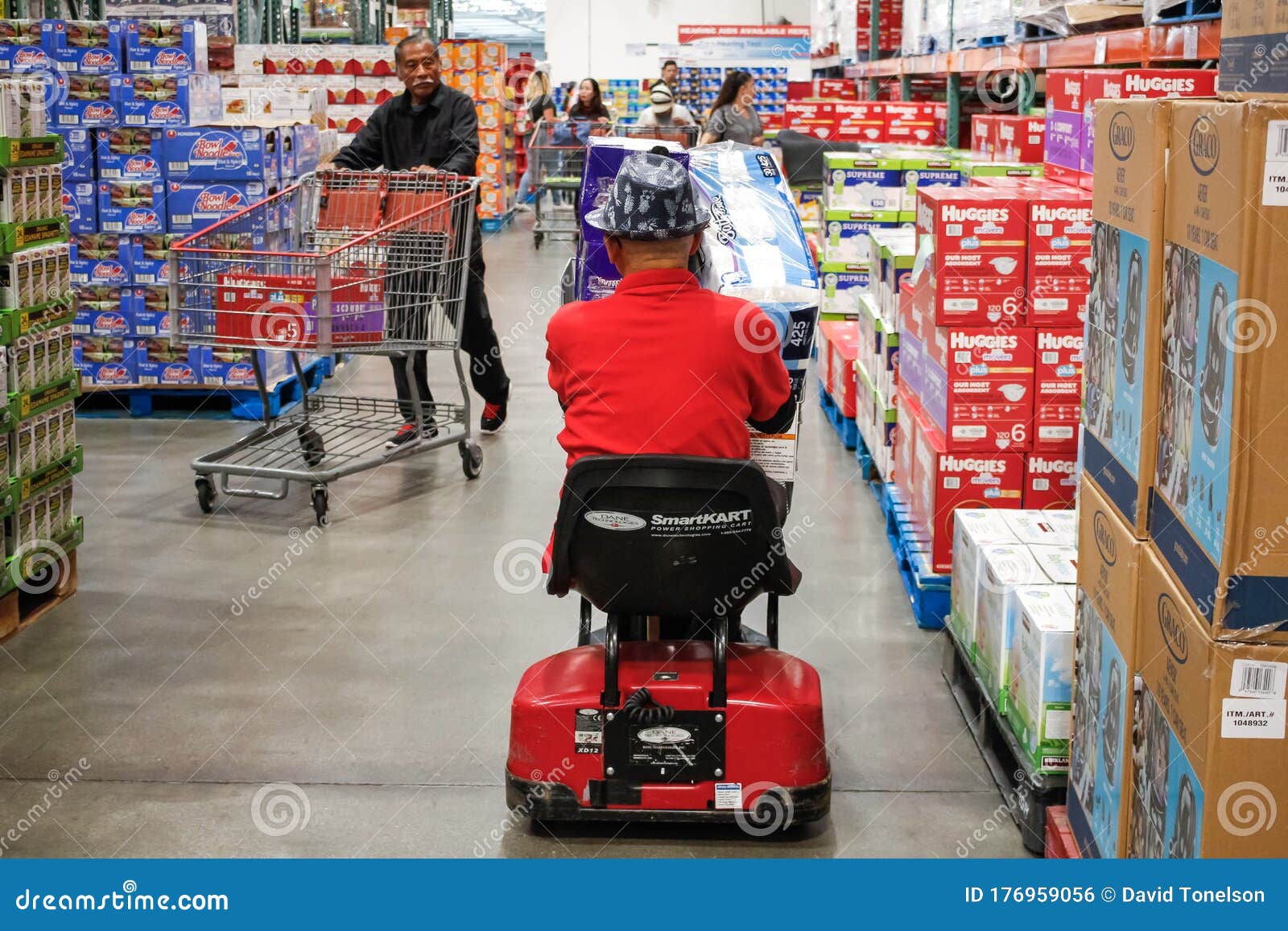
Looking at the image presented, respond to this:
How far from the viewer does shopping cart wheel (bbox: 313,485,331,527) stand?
5949mm

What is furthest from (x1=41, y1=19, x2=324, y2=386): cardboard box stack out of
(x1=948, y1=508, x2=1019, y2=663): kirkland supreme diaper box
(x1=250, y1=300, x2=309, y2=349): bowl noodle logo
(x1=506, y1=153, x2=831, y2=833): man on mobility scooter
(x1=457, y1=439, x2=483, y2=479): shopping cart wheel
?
(x1=506, y1=153, x2=831, y2=833): man on mobility scooter

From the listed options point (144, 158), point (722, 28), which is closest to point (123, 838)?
point (144, 158)

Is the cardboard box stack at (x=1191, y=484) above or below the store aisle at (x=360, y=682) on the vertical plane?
above

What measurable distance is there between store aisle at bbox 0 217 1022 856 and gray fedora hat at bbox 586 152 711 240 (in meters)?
1.44

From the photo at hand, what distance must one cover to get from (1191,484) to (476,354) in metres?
5.44

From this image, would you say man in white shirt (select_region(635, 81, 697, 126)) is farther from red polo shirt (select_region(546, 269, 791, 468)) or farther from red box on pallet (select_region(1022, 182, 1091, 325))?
red polo shirt (select_region(546, 269, 791, 468))

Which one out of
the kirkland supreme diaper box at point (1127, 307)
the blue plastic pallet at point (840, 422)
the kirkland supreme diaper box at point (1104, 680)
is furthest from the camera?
the blue plastic pallet at point (840, 422)

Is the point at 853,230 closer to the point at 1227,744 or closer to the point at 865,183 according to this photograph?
the point at 865,183

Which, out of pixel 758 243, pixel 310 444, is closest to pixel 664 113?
pixel 310 444

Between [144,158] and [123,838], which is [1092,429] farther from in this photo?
[144,158]

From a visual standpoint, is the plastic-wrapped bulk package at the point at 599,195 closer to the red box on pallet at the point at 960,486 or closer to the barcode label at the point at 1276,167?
the red box on pallet at the point at 960,486

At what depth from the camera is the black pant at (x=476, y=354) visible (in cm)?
700

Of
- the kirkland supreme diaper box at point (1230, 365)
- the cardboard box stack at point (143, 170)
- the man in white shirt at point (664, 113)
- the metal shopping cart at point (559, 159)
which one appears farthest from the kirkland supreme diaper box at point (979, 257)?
the metal shopping cart at point (559, 159)

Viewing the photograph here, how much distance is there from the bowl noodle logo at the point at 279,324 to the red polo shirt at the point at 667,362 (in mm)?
3009
